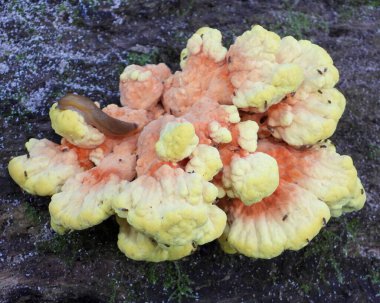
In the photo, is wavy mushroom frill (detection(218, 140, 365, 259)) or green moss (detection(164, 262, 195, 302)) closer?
wavy mushroom frill (detection(218, 140, 365, 259))

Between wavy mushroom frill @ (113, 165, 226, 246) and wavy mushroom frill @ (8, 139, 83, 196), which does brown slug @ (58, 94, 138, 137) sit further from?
wavy mushroom frill @ (113, 165, 226, 246)

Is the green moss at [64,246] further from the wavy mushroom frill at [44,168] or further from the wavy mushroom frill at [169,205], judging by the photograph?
the wavy mushroom frill at [169,205]

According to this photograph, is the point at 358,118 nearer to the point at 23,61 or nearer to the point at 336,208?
the point at 336,208

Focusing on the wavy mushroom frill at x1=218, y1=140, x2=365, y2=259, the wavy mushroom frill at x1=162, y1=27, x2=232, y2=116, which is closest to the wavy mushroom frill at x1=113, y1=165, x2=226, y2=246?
the wavy mushroom frill at x1=218, y1=140, x2=365, y2=259

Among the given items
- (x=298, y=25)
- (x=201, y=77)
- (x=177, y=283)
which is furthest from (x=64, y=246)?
(x=298, y=25)

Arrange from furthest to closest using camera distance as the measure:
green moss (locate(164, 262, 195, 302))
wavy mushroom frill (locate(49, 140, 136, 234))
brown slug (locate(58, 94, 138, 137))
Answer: green moss (locate(164, 262, 195, 302)) < brown slug (locate(58, 94, 138, 137)) < wavy mushroom frill (locate(49, 140, 136, 234))

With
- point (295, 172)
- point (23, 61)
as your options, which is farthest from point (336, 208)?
point (23, 61)

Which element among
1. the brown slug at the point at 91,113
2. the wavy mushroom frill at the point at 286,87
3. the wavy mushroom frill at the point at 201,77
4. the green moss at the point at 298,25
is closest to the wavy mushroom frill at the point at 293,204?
the wavy mushroom frill at the point at 286,87

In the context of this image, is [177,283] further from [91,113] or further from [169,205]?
[91,113]
